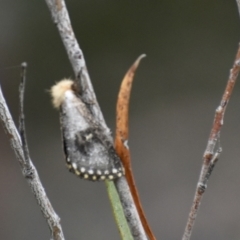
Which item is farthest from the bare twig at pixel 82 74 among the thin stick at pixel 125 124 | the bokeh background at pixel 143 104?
the bokeh background at pixel 143 104

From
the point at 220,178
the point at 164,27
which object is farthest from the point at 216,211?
the point at 164,27

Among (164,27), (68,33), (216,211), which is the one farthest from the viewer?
(164,27)

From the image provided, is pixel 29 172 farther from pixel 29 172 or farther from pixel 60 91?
pixel 60 91

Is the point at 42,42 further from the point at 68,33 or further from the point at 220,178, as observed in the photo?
the point at 68,33

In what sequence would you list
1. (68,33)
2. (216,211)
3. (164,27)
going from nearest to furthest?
(68,33), (216,211), (164,27)

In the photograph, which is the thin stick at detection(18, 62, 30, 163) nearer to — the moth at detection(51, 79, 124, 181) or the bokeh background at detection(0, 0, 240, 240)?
the moth at detection(51, 79, 124, 181)

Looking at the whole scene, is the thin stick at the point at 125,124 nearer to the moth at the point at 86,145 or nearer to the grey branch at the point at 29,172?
the moth at the point at 86,145
